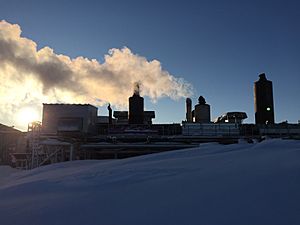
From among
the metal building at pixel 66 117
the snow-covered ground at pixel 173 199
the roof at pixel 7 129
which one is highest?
the metal building at pixel 66 117

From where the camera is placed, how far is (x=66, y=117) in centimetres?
2484

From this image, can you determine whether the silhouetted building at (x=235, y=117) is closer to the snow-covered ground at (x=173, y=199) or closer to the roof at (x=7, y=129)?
the roof at (x=7, y=129)

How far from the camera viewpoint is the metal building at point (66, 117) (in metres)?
24.5

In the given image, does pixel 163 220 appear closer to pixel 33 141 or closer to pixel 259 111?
pixel 33 141

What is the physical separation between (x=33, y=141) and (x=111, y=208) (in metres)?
18.0

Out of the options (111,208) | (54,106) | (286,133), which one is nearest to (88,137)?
(54,106)

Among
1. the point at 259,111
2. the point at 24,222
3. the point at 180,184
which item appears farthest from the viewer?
the point at 259,111

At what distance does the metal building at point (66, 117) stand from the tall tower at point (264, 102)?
53.4ft

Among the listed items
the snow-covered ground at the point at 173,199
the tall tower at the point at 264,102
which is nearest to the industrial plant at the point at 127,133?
the tall tower at the point at 264,102

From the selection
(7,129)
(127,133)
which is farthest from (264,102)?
(7,129)

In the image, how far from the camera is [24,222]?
388 cm

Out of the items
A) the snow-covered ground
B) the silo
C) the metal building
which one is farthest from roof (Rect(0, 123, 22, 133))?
the snow-covered ground

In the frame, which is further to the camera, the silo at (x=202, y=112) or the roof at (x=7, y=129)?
the roof at (x=7, y=129)

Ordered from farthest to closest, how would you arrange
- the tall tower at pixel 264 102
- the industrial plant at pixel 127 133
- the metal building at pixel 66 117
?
the tall tower at pixel 264 102, the metal building at pixel 66 117, the industrial plant at pixel 127 133
